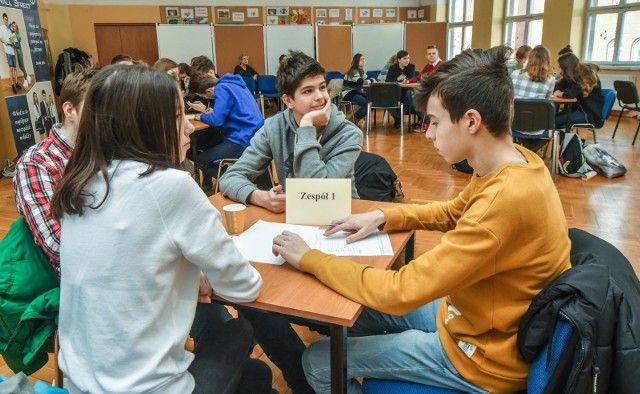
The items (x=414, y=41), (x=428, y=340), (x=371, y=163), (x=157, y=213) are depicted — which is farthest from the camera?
(x=414, y=41)

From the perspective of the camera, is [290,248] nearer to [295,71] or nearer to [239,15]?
[295,71]

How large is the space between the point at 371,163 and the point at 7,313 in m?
2.10

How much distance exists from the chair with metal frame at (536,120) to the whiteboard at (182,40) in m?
7.06

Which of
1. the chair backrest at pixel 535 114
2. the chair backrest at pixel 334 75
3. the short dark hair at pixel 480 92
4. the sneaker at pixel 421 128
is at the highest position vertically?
the short dark hair at pixel 480 92

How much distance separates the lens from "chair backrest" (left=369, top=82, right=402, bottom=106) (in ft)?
24.9

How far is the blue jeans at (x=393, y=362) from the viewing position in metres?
1.19

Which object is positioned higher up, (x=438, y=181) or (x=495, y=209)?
(x=495, y=209)

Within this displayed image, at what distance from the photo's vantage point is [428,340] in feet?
4.09

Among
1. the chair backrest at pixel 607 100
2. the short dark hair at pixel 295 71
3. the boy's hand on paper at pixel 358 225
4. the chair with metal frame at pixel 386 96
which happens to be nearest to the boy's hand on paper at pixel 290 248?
the boy's hand on paper at pixel 358 225

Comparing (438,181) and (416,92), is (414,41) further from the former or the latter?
(416,92)

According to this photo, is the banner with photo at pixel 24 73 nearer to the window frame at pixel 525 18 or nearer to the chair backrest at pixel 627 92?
the chair backrest at pixel 627 92

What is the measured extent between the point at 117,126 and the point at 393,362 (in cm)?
85

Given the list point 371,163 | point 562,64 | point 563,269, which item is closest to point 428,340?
point 563,269

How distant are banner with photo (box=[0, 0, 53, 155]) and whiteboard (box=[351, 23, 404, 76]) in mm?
6423
